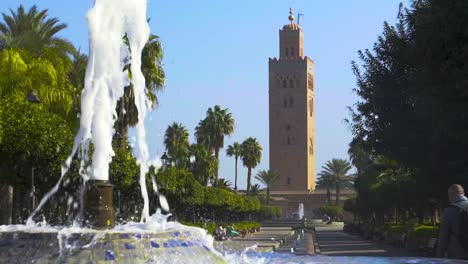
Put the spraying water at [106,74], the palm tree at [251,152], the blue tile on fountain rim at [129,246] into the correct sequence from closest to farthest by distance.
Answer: the blue tile on fountain rim at [129,246] → the spraying water at [106,74] → the palm tree at [251,152]

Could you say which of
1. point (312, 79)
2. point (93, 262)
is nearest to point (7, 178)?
point (93, 262)

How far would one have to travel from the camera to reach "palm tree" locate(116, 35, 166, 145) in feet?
A: 101

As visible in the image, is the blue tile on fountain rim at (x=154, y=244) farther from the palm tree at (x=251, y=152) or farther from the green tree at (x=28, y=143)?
the palm tree at (x=251, y=152)

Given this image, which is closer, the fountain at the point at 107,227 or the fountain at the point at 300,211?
the fountain at the point at 107,227

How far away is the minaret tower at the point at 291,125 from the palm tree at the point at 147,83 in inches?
3545

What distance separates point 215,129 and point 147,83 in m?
36.0

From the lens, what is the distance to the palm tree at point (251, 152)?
8600 centimetres

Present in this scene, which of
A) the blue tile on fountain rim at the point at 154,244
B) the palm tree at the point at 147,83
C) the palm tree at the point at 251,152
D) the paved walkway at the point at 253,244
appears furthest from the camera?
the palm tree at the point at 251,152

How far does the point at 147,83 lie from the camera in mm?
31328

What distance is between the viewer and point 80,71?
31.6 m

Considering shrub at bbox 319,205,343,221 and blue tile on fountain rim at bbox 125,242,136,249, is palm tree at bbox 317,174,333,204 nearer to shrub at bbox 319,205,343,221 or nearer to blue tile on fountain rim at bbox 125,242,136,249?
shrub at bbox 319,205,343,221

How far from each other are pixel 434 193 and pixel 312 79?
109249 millimetres

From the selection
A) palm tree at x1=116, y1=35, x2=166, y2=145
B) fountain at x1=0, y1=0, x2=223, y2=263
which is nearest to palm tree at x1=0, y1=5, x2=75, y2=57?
palm tree at x1=116, y1=35, x2=166, y2=145

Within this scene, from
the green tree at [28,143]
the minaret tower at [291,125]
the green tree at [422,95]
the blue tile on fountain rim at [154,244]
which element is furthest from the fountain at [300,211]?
the blue tile on fountain rim at [154,244]
